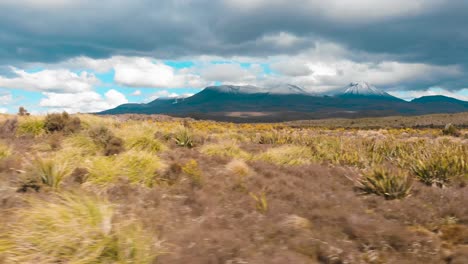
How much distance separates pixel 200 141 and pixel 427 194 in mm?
10362

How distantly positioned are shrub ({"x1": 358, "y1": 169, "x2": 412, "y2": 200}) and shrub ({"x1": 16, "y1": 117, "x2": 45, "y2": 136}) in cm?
1444

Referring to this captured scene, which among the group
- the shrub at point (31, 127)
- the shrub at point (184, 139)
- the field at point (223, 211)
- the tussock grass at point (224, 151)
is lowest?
the field at point (223, 211)

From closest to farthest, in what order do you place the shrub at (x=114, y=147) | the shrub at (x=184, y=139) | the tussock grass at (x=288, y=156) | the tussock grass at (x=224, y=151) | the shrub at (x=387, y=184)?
the shrub at (x=387, y=184) → the shrub at (x=114, y=147) → the tussock grass at (x=288, y=156) → the tussock grass at (x=224, y=151) → the shrub at (x=184, y=139)

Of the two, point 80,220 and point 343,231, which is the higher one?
point 80,220

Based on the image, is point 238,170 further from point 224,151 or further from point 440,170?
point 440,170

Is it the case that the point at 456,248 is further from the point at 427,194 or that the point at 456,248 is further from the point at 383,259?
the point at 427,194

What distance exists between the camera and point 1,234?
477 cm

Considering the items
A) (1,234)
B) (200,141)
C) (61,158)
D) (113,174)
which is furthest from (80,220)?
(200,141)

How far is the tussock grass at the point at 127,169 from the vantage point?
8.62m

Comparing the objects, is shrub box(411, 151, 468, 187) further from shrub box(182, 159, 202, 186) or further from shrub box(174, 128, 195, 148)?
shrub box(174, 128, 195, 148)

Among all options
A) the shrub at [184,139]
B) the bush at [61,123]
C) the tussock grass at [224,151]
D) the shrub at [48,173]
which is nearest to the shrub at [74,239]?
the shrub at [48,173]

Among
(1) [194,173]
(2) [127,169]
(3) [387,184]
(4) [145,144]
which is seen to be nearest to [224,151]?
(4) [145,144]

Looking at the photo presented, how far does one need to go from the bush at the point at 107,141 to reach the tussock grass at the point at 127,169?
183 cm

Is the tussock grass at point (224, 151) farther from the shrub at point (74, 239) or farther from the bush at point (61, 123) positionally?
the shrub at point (74, 239)
